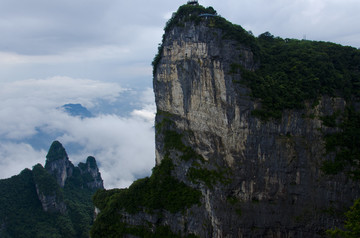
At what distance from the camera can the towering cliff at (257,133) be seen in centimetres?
1914

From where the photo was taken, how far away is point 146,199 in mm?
24453

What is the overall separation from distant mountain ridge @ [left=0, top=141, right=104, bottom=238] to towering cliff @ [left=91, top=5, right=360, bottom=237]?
25.4 meters

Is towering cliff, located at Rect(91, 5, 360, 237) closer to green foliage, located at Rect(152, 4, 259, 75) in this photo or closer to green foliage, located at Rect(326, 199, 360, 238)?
green foliage, located at Rect(152, 4, 259, 75)

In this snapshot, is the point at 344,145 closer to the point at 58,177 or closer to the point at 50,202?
the point at 50,202

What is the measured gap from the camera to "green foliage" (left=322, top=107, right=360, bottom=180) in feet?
61.2

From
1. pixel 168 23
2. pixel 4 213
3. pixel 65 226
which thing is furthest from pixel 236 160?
pixel 4 213

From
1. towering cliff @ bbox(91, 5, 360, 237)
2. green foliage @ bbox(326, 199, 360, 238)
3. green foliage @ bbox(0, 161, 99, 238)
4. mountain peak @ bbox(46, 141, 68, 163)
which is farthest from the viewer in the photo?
mountain peak @ bbox(46, 141, 68, 163)

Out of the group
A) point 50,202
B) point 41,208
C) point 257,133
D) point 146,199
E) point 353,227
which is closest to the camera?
point 353,227

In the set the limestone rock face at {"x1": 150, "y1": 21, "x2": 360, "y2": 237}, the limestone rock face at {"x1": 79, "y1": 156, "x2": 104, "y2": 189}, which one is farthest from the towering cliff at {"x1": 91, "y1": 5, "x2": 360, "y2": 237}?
the limestone rock face at {"x1": 79, "y1": 156, "x2": 104, "y2": 189}

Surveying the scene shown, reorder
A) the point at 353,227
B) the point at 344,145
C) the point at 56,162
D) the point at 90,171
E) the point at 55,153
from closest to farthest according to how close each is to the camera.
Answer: the point at 353,227
the point at 344,145
the point at 56,162
the point at 55,153
the point at 90,171

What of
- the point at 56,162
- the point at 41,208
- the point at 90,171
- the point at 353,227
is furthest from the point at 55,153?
the point at 353,227

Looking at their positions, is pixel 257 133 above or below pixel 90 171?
above

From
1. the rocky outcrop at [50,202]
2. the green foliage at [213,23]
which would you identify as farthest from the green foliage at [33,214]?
the green foliage at [213,23]

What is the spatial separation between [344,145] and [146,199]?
16501 mm
